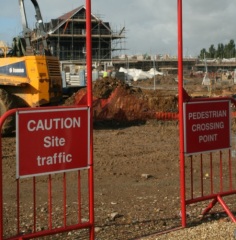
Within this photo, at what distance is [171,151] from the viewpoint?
506 inches

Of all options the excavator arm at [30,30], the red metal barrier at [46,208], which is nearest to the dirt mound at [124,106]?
the excavator arm at [30,30]

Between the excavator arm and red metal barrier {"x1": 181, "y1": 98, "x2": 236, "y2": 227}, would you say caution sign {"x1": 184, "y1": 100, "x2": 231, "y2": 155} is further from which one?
the excavator arm

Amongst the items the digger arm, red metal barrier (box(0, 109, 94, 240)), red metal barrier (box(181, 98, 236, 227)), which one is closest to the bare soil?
red metal barrier (box(0, 109, 94, 240))

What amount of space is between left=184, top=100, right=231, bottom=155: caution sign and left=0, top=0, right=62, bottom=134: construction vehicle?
31.4ft

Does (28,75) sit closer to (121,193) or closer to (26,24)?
(26,24)

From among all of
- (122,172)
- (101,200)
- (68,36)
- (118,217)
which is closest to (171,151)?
(122,172)

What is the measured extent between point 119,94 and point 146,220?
42.6 ft

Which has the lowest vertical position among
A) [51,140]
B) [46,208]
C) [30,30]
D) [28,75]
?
[46,208]

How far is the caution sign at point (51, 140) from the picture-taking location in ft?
16.7

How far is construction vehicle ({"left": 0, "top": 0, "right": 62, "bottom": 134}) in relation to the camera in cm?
1572

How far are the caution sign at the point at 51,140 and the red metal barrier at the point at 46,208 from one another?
0.15m

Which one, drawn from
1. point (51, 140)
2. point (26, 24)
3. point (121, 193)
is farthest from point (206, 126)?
point (26, 24)

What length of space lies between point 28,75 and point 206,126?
9976 millimetres

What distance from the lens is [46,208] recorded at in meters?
7.64
